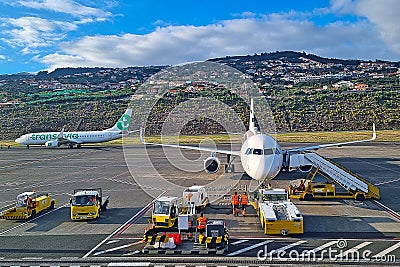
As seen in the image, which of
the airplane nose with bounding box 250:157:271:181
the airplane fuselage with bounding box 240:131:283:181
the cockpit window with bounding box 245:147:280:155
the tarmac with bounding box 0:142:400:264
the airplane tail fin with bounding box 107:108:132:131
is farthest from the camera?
the airplane tail fin with bounding box 107:108:132:131

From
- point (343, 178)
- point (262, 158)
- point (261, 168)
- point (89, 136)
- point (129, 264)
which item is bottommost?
point (129, 264)

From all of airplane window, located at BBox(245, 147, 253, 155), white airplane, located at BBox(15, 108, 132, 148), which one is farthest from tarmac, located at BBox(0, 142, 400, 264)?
white airplane, located at BBox(15, 108, 132, 148)

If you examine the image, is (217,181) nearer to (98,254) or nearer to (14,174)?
(98,254)

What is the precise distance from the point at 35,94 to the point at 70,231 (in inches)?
6099

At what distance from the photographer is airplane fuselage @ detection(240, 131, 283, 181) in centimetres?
2236

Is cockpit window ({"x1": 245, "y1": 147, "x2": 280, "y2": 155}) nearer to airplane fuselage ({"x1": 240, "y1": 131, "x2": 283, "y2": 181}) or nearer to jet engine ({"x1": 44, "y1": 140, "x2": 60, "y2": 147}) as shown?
airplane fuselage ({"x1": 240, "y1": 131, "x2": 283, "y2": 181})

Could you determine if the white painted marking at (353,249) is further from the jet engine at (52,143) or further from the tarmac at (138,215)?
the jet engine at (52,143)

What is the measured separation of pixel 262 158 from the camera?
2250 cm

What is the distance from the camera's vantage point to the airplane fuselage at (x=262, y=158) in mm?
22359

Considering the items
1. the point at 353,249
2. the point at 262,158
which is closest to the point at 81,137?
the point at 262,158

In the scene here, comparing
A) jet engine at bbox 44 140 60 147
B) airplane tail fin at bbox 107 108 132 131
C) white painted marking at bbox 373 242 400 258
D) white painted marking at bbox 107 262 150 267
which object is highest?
airplane tail fin at bbox 107 108 132 131

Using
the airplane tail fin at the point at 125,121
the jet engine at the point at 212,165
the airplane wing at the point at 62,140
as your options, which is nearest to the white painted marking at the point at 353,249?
the jet engine at the point at 212,165

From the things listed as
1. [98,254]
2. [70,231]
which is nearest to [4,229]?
[70,231]

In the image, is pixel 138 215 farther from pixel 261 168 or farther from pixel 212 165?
pixel 212 165
